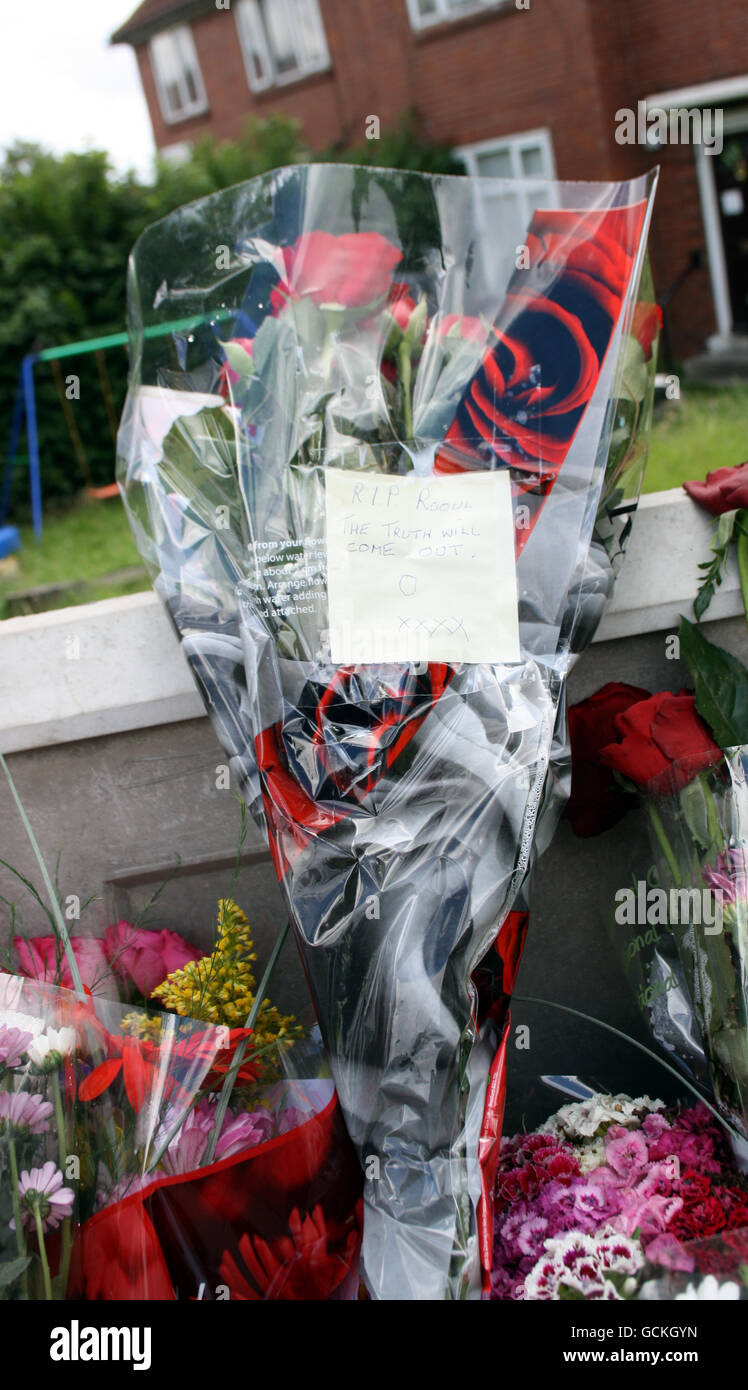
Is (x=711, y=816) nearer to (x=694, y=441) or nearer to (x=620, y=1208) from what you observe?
(x=620, y=1208)

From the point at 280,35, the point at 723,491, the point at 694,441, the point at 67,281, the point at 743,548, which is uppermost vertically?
the point at 280,35

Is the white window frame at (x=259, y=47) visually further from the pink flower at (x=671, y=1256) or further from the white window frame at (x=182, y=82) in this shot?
the pink flower at (x=671, y=1256)

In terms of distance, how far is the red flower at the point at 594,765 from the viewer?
1851 mm

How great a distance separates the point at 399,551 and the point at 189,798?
2.24 feet

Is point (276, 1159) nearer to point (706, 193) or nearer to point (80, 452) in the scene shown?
point (80, 452)

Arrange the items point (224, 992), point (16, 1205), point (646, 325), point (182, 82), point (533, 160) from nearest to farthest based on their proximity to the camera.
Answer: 1. point (16, 1205)
2. point (224, 992)
3. point (646, 325)
4. point (533, 160)
5. point (182, 82)

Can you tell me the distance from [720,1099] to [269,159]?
1479cm

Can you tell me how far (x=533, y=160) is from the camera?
13.5 metres

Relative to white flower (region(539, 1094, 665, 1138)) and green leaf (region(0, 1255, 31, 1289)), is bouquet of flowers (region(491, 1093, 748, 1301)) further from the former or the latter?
green leaf (region(0, 1255, 31, 1289))

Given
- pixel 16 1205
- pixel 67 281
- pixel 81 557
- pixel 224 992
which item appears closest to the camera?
pixel 16 1205

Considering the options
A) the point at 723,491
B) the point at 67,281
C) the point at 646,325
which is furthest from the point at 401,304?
the point at 67,281

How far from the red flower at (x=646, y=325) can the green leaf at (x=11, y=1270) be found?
1542 millimetres

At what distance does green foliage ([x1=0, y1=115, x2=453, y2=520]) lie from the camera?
9633mm

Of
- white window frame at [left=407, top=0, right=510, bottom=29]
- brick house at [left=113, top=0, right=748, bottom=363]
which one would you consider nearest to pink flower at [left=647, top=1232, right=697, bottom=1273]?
brick house at [left=113, top=0, right=748, bottom=363]
